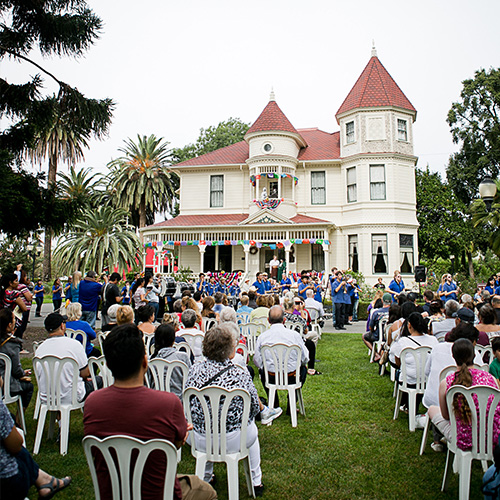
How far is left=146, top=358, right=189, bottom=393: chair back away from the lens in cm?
455

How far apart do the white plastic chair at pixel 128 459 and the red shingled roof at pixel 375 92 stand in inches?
973

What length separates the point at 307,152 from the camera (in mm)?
26953

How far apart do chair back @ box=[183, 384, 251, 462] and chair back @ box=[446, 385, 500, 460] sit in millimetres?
1744

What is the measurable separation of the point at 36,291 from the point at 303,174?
635 inches

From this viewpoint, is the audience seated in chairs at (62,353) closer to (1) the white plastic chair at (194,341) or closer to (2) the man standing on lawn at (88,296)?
(1) the white plastic chair at (194,341)

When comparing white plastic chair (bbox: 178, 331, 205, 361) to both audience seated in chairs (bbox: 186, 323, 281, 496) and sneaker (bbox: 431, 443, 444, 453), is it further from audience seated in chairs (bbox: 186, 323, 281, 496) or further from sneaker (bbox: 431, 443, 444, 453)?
sneaker (bbox: 431, 443, 444, 453)

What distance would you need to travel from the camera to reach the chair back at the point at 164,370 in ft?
14.9

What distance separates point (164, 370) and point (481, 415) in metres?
3.04

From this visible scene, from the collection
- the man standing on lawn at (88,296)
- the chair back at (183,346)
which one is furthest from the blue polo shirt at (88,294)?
the chair back at (183,346)

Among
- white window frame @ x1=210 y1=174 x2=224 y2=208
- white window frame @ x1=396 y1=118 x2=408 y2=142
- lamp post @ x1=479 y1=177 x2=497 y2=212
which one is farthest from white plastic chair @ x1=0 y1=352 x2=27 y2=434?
white window frame @ x1=396 y1=118 x2=408 y2=142

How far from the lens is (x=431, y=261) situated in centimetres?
3191

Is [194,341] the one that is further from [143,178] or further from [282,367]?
[143,178]

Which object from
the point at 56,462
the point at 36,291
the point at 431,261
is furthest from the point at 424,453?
the point at 431,261

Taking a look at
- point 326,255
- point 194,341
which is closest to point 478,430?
point 194,341
